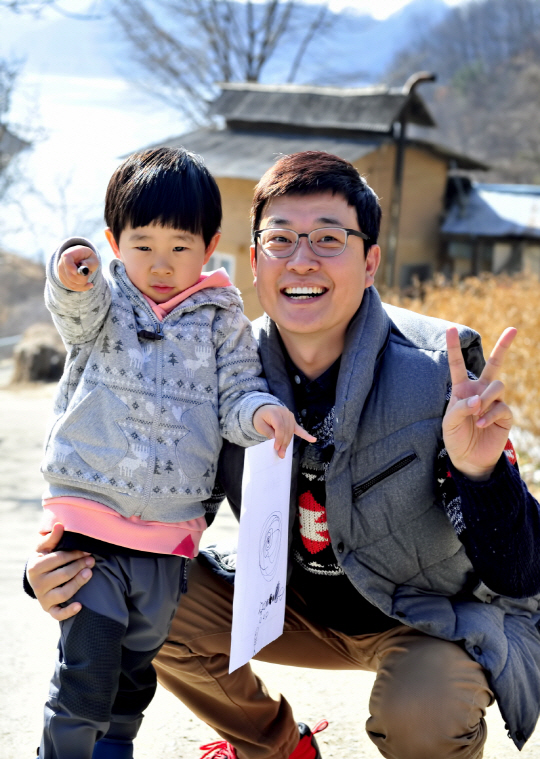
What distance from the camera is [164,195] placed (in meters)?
2.22

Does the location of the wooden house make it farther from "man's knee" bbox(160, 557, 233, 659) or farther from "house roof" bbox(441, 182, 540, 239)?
"man's knee" bbox(160, 557, 233, 659)

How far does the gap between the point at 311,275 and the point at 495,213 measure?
44.0 ft

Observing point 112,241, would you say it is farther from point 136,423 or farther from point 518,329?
point 518,329

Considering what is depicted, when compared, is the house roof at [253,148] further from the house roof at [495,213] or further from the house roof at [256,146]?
the house roof at [495,213]

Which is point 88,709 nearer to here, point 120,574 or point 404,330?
point 120,574

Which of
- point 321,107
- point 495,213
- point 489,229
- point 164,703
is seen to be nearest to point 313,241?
point 164,703

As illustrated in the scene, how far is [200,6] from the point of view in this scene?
2816 centimetres

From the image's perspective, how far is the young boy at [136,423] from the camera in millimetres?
2037

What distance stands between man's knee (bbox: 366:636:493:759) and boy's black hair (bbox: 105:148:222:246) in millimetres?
1249

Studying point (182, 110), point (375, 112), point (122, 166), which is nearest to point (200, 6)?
point (182, 110)

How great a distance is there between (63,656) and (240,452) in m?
0.70

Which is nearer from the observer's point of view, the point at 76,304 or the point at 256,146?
the point at 76,304

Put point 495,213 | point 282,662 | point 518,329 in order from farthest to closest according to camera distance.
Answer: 1. point 495,213
2. point 518,329
3. point 282,662

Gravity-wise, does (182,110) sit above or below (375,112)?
above
